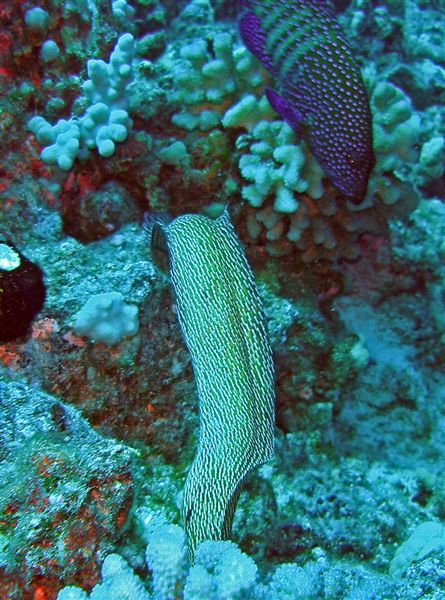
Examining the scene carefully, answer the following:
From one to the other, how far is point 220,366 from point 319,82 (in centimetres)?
173

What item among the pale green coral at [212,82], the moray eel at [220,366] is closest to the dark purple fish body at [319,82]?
the pale green coral at [212,82]

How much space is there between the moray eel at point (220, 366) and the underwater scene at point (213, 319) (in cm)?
1

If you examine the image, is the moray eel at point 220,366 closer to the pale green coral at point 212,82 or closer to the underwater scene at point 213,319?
the underwater scene at point 213,319

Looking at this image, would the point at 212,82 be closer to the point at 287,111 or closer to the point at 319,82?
the point at 287,111

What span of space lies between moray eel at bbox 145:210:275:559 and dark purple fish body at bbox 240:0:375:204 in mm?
838

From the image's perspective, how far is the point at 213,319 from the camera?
2.56 meters

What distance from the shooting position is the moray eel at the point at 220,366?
2.34m

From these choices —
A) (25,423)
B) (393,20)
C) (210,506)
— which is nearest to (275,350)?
(210,506)

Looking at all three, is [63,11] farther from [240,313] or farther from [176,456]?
[176,456]

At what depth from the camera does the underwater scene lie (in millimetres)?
2016

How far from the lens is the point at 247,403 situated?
97.7 inches

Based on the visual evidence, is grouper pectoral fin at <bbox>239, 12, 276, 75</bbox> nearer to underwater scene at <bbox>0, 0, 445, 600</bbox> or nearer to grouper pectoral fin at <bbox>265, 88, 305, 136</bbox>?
underwater scene at <bbox>0, 0, 445, 600</bbox>

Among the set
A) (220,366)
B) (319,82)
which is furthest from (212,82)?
(220,366)

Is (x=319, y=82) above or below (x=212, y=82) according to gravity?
above
